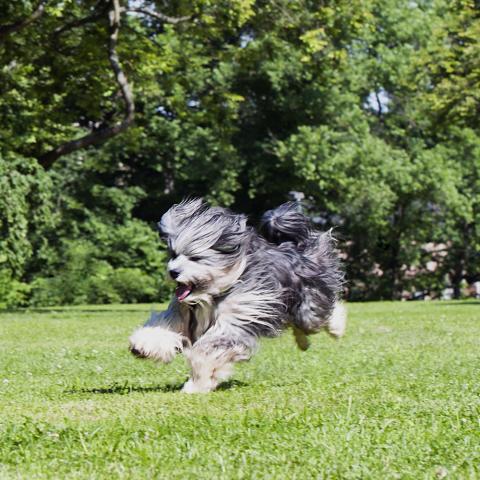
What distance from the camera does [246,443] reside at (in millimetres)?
5023

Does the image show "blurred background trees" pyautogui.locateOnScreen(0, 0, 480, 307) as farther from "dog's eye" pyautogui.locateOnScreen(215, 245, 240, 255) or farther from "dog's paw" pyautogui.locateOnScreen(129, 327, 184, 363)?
"dog's paw" pyautogui.locateOnScreen(129, 327, 184, 363)

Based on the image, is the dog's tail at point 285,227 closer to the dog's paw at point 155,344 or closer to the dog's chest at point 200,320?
the dog's chest at point 200,320

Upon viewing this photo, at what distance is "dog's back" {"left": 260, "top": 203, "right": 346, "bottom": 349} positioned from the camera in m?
8.42

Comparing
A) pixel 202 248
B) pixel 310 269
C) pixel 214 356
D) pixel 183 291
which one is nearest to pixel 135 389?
pixel 214 356

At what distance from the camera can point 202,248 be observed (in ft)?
23.8

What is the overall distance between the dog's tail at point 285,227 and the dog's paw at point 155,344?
1873 millimetres

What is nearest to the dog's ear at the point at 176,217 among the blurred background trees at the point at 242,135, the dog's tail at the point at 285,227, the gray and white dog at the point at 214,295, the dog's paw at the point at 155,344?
the gray and white dog at the point at 214,295

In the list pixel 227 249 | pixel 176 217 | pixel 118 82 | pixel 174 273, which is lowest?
pixel 174 273

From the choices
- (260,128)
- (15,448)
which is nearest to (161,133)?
(260,128)

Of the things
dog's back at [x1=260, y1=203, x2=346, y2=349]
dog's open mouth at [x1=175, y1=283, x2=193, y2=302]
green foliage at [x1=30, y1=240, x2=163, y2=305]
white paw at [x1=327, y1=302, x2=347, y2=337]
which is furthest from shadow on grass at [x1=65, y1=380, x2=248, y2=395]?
green foliage at [x1=30, y1=240, x2=163, y2=305]

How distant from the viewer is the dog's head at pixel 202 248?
7.18m

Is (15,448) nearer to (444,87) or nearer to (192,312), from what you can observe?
(192,312)

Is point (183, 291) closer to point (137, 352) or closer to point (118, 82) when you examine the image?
point (137, 352)

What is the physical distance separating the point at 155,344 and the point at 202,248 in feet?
2.47
